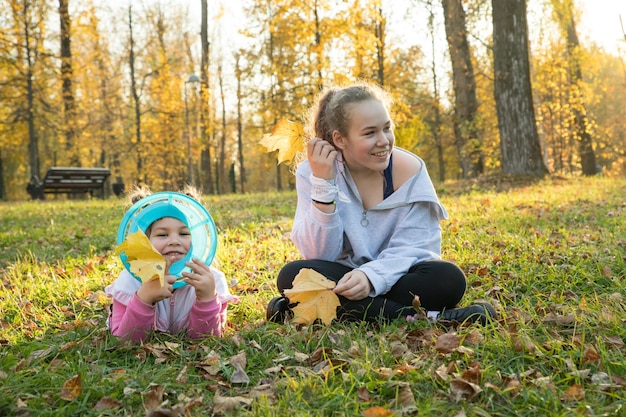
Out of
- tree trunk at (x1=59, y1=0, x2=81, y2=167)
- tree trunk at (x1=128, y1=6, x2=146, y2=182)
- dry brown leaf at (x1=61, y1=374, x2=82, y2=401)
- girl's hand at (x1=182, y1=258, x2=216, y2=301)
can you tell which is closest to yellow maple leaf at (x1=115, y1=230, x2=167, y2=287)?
girl's hand at (x1=182, y1=258, x2=216, y2=301)

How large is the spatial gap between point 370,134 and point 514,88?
26.3 feet

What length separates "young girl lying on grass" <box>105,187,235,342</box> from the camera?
2.48 meters

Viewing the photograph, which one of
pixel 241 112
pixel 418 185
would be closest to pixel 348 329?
pixel 418 185

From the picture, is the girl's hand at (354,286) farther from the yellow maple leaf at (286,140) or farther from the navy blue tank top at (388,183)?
the yellow maple leaf at (286,140)

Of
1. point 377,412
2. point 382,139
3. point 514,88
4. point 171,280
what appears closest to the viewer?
point 377,412

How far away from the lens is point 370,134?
290 centimetres

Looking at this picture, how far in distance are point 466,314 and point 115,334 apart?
5.48 feet

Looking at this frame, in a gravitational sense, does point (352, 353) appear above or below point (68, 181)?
below

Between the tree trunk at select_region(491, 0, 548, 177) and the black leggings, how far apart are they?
799 centimetres

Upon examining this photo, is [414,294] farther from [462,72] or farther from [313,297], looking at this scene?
[462,72]

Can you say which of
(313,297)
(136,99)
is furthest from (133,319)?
(136,99)

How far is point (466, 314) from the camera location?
2678mm

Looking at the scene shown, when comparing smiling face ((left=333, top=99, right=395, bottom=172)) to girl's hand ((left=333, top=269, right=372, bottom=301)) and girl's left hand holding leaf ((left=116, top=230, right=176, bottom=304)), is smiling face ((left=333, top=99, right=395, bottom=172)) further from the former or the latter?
girl's left hand holding leaf ((left=116, top=230, right=176, bottom=304))

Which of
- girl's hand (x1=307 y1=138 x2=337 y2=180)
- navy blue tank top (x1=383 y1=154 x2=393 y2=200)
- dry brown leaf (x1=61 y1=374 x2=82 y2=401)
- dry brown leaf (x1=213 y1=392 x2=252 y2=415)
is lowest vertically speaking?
dry brown leaf (x1=213 y1=392 x2=252 y2=415)
